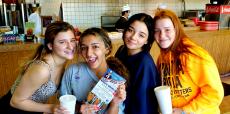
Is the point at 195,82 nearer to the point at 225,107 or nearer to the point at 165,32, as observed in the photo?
the point at 165,32

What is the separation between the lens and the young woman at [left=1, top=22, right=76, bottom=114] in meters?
1.40

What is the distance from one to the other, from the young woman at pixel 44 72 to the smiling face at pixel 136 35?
0.34m

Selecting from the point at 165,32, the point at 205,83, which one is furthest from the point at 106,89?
the point at 205,83

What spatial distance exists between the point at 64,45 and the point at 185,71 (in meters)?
0.77

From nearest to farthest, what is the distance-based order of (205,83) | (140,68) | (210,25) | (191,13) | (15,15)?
(140,68)
(205,83)
(210,25)
(15,15)
(191,13)

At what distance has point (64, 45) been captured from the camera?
145 cm

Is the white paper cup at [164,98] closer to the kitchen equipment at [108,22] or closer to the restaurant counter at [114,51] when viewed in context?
the restaurant counter at [114,51]

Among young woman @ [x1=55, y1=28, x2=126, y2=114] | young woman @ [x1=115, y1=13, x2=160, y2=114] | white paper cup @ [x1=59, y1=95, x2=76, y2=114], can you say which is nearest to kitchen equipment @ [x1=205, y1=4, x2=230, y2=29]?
young woman @ [x1=115, y1=13, x2=160, y2=114]

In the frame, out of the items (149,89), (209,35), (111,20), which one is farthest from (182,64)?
(111,20)

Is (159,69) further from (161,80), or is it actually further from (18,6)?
(18,6)

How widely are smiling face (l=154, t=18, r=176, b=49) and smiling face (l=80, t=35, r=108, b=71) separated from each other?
14.7 inches

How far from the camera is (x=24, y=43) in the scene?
8.45 feet

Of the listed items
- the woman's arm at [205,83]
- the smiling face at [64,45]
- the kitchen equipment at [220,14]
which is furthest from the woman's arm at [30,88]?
the kitchen equipment at [220,14]

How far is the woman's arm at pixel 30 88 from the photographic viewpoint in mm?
1392
